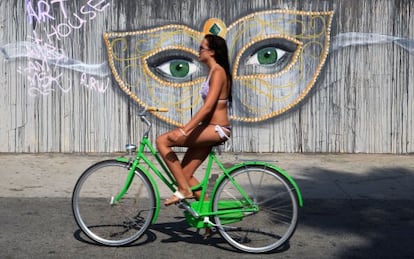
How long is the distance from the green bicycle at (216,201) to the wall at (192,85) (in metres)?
4.25

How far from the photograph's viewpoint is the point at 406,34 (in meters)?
10.0

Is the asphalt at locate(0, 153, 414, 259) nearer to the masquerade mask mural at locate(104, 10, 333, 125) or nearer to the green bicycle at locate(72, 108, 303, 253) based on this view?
the green bicycle at locate(72, 108, 303, 253)

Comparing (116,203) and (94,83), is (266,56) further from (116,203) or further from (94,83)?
(116,203)

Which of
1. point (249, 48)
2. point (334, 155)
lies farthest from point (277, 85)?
point (334, 155)

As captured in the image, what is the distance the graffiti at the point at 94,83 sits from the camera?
10.1 metres

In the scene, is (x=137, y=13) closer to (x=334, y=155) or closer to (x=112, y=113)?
(x=112, y=113)

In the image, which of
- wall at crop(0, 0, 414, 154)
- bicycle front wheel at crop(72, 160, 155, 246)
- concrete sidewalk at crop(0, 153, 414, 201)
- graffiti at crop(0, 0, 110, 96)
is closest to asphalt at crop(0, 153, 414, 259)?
concrete sidewalk at crop(0, 153, 414, 201)

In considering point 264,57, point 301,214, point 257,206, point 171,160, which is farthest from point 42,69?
point 257,206

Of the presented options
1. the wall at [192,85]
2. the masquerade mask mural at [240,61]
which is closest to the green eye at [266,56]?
the masquerade mask mural at [240,61]

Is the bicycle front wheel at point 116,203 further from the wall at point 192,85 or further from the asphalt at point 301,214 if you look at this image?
the wall at point 192,85

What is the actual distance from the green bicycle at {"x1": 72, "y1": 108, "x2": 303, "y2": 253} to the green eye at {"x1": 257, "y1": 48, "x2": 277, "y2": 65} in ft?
14.6

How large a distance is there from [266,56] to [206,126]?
14.8 feet

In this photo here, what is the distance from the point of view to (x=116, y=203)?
589 centimetres

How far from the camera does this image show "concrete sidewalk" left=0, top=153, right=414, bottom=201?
7.95 m
